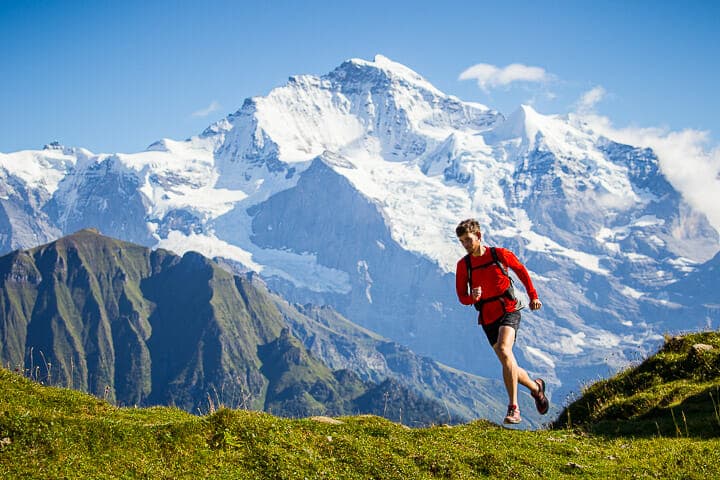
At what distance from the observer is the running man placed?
1686cm

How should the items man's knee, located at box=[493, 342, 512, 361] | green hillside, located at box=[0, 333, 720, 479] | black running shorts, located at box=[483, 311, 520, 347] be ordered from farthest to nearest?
black running shorts, located at box=[483, 311, 520, 347] → man's knee, located at box=[493, 342, 512, 361] → green hillside, located at box=[0, 333, 720, 479]

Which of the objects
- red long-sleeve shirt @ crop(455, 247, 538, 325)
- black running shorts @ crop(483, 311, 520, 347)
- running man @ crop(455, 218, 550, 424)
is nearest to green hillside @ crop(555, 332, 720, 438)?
running man @ crop(455, 218, 550, 424)

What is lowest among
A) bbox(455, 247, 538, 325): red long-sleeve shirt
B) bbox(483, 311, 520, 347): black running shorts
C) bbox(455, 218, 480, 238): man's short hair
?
bbox(483, 311, 520, 347): black running shorts

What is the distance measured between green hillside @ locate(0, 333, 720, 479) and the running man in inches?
66.6

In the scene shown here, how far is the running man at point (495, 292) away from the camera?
16.9 metres

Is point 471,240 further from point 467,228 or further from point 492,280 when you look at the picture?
point 492,280

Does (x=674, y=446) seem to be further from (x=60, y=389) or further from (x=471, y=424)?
(x=60, y=389)

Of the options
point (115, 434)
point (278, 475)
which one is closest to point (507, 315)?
point (278, 475)

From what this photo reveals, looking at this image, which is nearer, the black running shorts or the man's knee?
the man's knee

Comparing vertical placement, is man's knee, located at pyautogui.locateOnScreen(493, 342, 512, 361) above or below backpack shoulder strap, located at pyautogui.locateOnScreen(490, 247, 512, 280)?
below

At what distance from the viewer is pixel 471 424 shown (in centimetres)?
1798

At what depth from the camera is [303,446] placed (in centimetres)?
1337

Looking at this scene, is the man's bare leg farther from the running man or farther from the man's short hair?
the man's short hair

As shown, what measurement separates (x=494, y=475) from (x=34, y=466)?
848 cm
